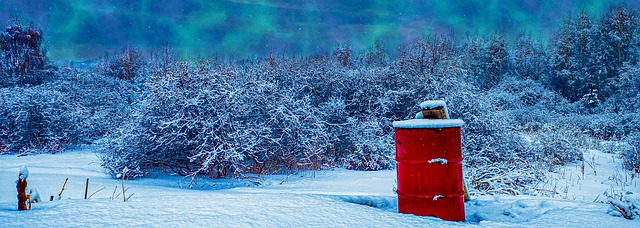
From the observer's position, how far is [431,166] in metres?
3.74

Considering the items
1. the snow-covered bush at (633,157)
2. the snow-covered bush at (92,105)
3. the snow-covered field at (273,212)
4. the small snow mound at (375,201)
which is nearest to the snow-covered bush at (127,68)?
the snow-covered bush at (92,105)

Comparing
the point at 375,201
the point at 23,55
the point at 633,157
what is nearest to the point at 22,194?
the point at 375,201

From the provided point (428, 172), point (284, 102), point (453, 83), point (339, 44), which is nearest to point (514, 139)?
point (453, 83)

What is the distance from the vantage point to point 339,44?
4531cm

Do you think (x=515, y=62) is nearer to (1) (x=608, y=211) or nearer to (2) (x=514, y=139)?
(2) (x=514, y=139)

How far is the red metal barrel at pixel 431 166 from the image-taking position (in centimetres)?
371

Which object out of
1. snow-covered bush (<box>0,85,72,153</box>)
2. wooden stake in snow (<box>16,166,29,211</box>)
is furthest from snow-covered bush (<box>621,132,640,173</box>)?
snow-covered bush (<box>0,85,72,153</box>)

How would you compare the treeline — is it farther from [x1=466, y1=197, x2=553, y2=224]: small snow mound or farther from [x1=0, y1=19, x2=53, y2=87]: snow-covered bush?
[x1=466, y1=197, x2=553, y2=224]: small snow mound

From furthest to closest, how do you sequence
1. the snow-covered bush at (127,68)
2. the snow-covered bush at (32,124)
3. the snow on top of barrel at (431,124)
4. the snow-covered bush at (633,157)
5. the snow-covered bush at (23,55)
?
the snow-covered bush at (127,68)
the snow-covered bush at (23,55)
the snow-covered bush at (32,124)
the snow-covered bush at (633,157)
the snow on top of barrel at (431,124)

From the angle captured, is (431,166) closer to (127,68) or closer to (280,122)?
(280,122)

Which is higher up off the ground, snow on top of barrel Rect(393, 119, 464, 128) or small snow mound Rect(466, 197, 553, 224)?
snow on top of barrel Rect(393, 119, 464, 128)

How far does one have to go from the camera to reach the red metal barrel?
371 cm

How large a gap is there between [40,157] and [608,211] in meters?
11.4

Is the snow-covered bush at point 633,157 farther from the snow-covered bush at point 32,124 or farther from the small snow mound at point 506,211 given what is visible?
the snow-covered bush at point 32,124
